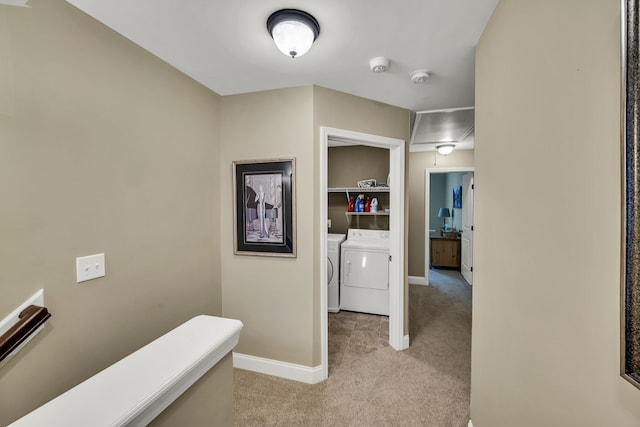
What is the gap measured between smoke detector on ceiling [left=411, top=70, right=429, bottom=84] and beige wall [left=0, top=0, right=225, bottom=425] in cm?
169

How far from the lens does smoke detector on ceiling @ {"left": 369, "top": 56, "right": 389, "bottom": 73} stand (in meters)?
1.77

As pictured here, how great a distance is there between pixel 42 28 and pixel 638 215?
2149 millimetres

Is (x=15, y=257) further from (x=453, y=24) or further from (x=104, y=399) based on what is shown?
(x=453, y=24)

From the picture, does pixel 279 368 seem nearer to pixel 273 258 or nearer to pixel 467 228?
pixel 273 258

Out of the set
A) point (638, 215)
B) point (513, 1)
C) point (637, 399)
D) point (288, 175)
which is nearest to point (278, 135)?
point (288, 175)

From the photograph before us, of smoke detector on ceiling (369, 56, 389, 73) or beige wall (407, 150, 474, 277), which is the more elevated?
smoke detector on ceiling (369, 56, 389, 73)

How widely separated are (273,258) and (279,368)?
941 mm

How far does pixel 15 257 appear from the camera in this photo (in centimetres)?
110

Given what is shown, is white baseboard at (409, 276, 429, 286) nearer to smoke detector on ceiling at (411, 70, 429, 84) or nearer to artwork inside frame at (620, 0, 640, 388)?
smoke detector on ceiling at (411, 70, 429, 84)

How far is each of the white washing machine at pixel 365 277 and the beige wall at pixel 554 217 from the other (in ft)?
6.46

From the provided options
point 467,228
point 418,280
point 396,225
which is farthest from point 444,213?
point 396,225

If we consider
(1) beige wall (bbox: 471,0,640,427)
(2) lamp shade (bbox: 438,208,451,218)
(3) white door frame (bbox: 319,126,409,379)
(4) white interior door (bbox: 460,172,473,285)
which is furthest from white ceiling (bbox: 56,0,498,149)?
(2) lamp shade (bbox: 438,208,451,218)

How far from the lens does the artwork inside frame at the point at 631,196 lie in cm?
51

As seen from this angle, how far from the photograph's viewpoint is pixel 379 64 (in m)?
1.79
